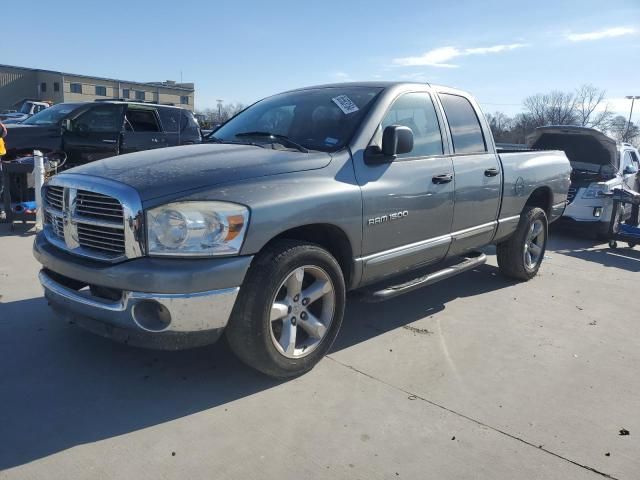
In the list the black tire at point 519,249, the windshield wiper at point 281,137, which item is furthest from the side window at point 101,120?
the black tire at point 519,249

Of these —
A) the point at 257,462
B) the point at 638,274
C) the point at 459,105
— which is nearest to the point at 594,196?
the point at 638,274

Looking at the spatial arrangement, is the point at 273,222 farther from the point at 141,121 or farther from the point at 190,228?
the point at 141,121

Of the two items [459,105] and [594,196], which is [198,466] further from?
[594,196]

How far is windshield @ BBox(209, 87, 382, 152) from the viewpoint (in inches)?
152

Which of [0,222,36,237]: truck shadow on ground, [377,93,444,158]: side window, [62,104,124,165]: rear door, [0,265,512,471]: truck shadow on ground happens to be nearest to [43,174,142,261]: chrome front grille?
[0,265,512,471]: truck shadow on ground

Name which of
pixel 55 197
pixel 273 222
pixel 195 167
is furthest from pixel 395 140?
pixel 55 197

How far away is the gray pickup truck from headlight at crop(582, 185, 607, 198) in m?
5.16

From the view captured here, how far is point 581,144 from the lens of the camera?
10.5m

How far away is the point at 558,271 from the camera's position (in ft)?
22.4

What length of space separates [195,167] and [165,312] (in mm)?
932

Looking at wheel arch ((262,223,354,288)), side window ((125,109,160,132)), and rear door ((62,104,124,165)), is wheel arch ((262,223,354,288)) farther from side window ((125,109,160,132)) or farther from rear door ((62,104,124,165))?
side window ((125,109,160,132))

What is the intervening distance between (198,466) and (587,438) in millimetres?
2139

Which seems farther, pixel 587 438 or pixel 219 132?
pixel 219 132

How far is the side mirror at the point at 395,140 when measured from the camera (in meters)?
3.71
